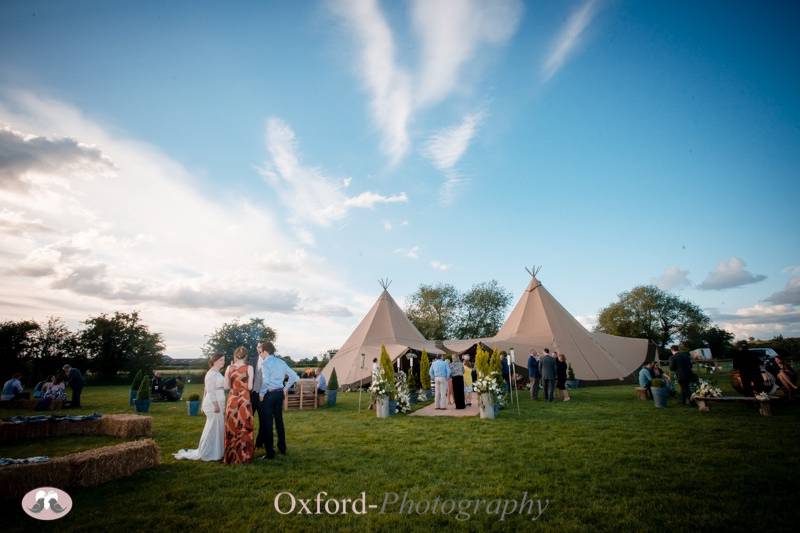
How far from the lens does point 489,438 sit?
6.38 metres

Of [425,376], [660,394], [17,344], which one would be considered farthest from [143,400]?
[17,344]

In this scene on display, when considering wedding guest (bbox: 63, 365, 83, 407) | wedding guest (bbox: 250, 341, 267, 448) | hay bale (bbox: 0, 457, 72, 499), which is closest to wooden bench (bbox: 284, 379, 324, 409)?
wedding guest (bbox: 250, 341, 267, 448)

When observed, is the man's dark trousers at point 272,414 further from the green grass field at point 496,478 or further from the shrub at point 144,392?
the shrub at point 144,392

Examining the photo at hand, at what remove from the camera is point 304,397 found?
1182 centimetres

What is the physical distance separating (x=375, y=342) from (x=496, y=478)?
15.4 m

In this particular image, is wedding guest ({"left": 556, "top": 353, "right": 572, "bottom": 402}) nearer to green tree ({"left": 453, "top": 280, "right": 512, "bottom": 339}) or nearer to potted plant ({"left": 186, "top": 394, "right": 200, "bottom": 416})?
potted plant ({"left": 186, "top": 394, "right": 200, "bottom": 416})

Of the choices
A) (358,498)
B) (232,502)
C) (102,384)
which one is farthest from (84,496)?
(102,384)

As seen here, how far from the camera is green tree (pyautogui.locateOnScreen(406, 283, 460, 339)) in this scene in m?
38.6

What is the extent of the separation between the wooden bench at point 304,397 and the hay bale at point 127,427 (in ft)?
15.5

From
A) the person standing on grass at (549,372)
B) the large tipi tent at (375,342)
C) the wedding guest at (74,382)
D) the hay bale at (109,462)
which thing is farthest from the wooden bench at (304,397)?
the person standing on grass at (549,372)

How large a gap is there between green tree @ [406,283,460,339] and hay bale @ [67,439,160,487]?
34008 millimetres

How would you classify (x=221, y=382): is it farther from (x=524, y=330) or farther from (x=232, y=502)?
(x=524, y=330)

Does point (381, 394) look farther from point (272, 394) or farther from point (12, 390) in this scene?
point (12, 390)

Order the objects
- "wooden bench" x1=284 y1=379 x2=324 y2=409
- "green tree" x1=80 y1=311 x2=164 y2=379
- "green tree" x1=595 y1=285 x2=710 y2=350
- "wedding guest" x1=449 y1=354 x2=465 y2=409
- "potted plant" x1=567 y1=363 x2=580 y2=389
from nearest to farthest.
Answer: "wedding guest" x1=449 y1=354 x2=465 y2=409
"wooden bench" x1=284 y1=379 x2=324 y2=409
"potted plant" x1=567 y1=363 x2=580 y2=389
"green tree" x1=80 y1=311 x2=164 y2=379
"green tree" x1=595 y1=285 x2=710 y2=350
